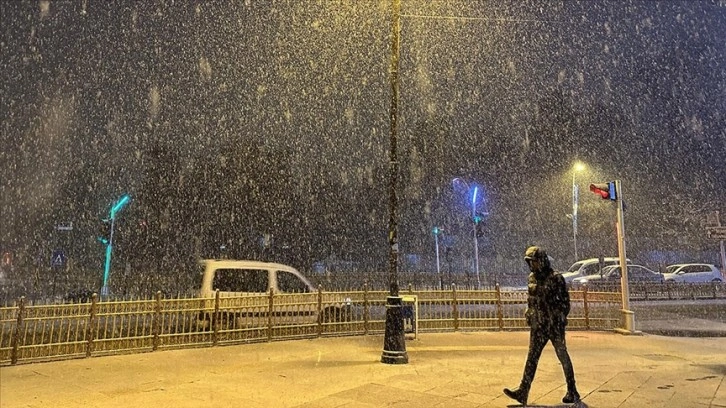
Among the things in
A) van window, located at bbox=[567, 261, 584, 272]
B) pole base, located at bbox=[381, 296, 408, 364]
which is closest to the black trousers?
pole base, located at bbox=[381, 296, 408, 364]

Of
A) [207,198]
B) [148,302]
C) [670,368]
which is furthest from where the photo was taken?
[207,198]

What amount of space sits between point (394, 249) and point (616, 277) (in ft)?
70.5

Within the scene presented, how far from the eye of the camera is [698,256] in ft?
151

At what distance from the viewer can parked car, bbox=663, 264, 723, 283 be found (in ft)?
94.2

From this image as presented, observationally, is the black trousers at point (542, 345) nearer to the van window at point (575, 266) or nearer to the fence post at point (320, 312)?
the fence post at point (320, 312)

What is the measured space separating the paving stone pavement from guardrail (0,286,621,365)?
1.44ft

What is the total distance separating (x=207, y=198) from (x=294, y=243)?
7733 mm

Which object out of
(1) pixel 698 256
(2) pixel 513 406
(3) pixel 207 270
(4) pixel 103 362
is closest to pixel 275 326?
(3) pixel 207 270

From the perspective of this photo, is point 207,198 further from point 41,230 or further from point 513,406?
point 41,230

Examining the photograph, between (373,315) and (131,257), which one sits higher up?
(131,257)

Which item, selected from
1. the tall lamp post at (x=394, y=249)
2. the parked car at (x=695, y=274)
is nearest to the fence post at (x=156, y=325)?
the tall lamp post at (x=394, y=249)

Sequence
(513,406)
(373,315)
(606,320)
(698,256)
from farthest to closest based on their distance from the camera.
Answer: (698,256) → (373,315) → (606,320) → (513,406)

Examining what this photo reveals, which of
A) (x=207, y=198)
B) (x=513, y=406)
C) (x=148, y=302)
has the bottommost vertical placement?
(x=513, y=406)

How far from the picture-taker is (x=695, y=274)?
28859 mm
